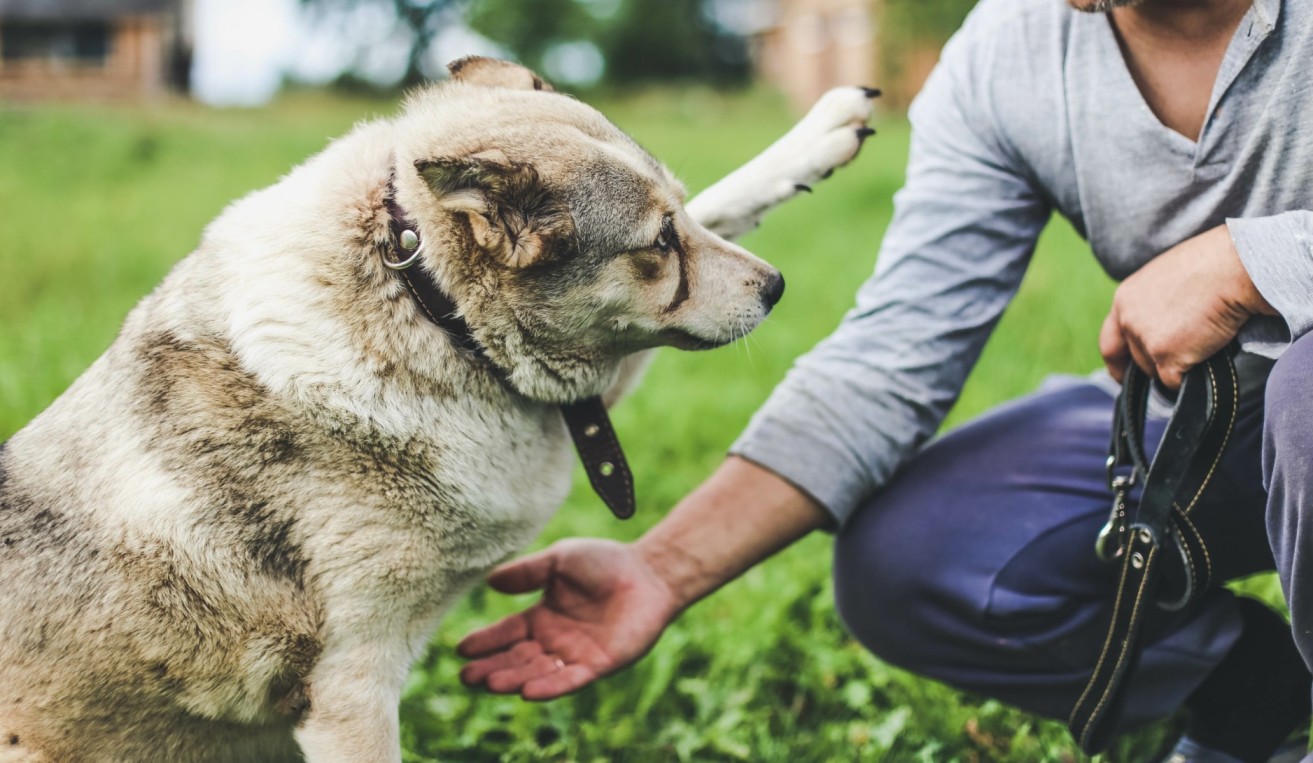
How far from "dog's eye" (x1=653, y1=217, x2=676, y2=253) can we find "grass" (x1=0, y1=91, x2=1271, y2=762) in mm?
445

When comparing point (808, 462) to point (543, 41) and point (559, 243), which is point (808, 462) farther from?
point (543, 41)

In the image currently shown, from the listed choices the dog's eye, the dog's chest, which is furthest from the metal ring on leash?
the dog's eye

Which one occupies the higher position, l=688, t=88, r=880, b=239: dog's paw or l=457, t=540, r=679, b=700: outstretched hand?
l=688, t=88, r=880, b=239: dog's paw

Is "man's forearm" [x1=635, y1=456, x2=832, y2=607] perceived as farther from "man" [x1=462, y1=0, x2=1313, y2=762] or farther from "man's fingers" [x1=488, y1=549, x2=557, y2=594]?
"man's fingers" [x1=488, y1=549, x2=557, y2=594]

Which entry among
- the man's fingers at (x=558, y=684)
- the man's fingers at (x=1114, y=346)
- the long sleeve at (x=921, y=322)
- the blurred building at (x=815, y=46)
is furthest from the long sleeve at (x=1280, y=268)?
the blurred building at (x=815, y=46)

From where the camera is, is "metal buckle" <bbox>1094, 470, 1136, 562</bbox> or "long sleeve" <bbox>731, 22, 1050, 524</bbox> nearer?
"metal buckle" <bbox>1094, 470, 1136, 562</bbox>

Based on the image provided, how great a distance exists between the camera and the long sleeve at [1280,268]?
1.87 meters

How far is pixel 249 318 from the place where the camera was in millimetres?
1928

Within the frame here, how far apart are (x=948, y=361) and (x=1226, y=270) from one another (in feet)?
2.12

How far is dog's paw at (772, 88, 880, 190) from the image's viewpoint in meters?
2.53

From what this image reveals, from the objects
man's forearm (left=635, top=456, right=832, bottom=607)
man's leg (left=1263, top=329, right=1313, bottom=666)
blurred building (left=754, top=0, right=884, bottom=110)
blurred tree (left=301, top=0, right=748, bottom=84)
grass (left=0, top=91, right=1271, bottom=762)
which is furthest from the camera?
blurred tree (left=301, top=0, right=748, bottom=84)

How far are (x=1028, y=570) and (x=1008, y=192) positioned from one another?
0.82 meters

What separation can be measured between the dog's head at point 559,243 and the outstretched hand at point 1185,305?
0.68 m

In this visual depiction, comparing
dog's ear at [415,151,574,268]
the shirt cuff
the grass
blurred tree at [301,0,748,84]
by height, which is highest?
dog's ear at [415,151,574,268]
